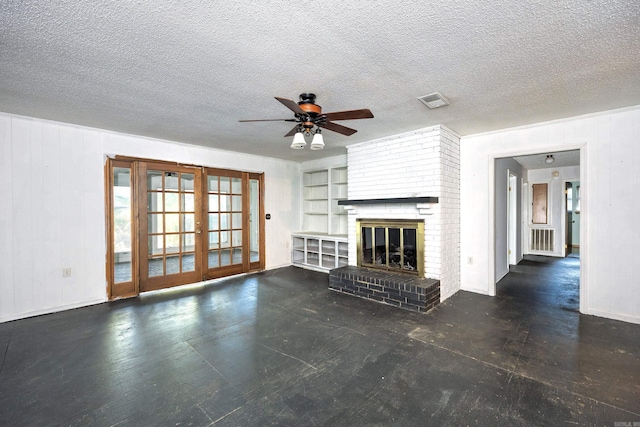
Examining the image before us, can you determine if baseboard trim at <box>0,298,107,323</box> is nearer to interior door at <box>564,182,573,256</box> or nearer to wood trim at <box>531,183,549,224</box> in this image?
wood trim at <box>531,183,549,224</box>

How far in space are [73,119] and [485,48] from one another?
4399mm

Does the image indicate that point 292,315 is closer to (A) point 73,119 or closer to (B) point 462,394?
(B) point 462,394

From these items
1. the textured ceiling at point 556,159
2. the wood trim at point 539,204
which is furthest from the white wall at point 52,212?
the wood trim at point 539,204

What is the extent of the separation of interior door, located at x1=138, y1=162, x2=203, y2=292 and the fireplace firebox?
2.78 meters

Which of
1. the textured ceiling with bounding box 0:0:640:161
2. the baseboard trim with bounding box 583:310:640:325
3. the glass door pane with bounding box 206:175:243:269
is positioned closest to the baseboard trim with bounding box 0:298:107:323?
the glass door pane with bounding box 206:175:243:269

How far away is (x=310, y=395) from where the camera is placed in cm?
192

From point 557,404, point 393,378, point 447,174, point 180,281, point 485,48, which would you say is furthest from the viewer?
point 180,281

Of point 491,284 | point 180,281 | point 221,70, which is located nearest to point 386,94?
point 221,70

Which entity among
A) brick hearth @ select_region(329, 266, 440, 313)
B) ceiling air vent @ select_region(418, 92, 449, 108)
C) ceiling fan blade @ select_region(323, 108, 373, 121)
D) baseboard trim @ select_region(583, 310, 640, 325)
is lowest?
baseboard trim @ select_region(583, 310, 640, 325)

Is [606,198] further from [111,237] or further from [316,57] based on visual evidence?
[111,237]

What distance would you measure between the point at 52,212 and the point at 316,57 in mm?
3823

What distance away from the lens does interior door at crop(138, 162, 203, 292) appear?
429cm

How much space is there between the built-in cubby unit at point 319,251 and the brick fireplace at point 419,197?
743 millimetres

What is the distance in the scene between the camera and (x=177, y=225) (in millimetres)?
4621
